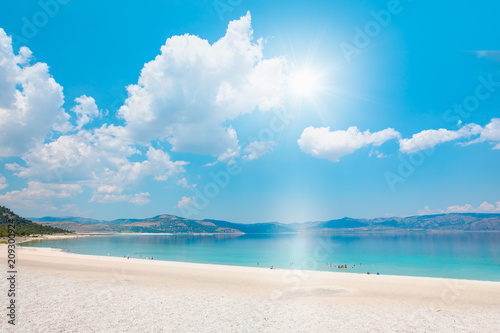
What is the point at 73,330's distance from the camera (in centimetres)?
1098

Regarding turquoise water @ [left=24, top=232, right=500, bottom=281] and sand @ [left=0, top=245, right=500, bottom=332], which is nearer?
sand @ [left=0, top=245, right=500, bottom=332]

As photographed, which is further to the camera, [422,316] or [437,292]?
[437,292]

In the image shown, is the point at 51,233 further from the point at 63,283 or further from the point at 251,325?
the point at 251,325

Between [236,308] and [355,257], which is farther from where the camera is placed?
[355,257]

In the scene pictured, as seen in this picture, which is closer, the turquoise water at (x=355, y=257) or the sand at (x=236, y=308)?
the sand at (x=236, y=308)

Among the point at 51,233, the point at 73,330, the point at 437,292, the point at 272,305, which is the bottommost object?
the point at 51,233

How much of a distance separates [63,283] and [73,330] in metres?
10.8

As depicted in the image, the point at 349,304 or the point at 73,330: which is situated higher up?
the point at 73,330

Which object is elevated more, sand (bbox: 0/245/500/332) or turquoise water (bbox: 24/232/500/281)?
sand (bbox: 0/245/500/332)

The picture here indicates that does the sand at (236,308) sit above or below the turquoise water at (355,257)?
above

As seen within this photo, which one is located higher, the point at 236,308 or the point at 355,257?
the point at 236,308

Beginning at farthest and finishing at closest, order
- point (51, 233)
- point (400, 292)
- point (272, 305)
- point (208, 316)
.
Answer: point (51, 233), point (400, 292), point (272, 305), point (208, 316)

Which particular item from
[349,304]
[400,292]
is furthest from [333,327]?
[400,292]

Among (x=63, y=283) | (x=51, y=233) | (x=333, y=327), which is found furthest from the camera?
(x=51, y=233)
